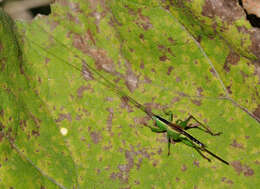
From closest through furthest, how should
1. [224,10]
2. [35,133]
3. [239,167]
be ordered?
[224,10]
[35,133]
[239,167]

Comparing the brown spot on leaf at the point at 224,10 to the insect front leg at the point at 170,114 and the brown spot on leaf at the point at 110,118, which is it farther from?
the brown spot on leaf at the point at 110,118

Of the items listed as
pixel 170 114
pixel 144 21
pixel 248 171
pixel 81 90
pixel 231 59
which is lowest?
pixel 248 171

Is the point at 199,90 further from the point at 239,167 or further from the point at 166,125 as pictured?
the point at 239,167

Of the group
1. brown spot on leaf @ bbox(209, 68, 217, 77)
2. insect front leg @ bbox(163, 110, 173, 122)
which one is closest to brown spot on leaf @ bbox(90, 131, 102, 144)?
insect front leg @ bbox(163, 110, 173, 122)

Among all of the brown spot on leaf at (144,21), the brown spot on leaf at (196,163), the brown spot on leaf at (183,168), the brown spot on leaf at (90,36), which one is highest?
the brown spot on leaf at (144,21)

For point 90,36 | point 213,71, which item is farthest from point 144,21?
point 213,71

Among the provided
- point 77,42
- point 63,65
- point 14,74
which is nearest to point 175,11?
point 77,42

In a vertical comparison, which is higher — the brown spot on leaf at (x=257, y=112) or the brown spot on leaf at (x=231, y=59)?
the brown spot on leaf at (x=231, y=59)

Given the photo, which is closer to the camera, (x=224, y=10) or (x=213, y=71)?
(x=224, y=10)

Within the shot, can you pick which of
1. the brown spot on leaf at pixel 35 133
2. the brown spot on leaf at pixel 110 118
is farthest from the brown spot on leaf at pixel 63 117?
the brown spot on leaf at pixel 110 118
